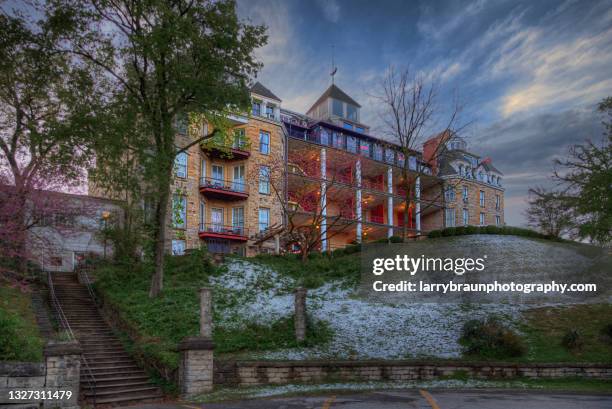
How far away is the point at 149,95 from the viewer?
870 inches

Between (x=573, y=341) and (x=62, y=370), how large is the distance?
53.8 ft

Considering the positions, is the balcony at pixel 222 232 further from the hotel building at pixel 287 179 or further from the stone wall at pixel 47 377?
the stone wall at pixel 47 377

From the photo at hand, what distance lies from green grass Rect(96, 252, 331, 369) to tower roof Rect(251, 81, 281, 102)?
63.6 ft

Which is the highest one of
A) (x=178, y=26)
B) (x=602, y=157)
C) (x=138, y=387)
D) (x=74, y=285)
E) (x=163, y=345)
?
(x=178, y=26)

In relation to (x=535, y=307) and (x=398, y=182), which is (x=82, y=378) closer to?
(x=535, y=307)

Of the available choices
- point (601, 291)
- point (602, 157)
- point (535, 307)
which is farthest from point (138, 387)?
point (601, 291)

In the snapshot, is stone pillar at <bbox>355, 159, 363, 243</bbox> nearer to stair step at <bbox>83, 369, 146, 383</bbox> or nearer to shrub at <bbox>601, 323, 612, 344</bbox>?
shrub at <bbox>601, 323, 612, 344</bbox>

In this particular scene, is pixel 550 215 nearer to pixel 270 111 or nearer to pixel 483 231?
pixel 483 231

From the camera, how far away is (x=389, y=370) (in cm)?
1587

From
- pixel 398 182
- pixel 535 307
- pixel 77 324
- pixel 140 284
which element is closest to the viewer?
pixel 77 324

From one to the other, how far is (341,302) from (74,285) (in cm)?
1290

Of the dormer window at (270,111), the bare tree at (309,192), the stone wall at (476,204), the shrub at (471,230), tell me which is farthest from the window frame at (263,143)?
the stone wall at (476,204)

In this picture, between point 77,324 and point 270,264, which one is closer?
point 77,324

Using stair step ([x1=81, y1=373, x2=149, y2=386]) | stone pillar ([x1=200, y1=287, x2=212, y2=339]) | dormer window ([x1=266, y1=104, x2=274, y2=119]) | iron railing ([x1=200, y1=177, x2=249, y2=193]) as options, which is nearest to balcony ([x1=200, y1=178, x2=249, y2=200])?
iron railing ([x1=200, y1=177, x2=249, y2=193])
